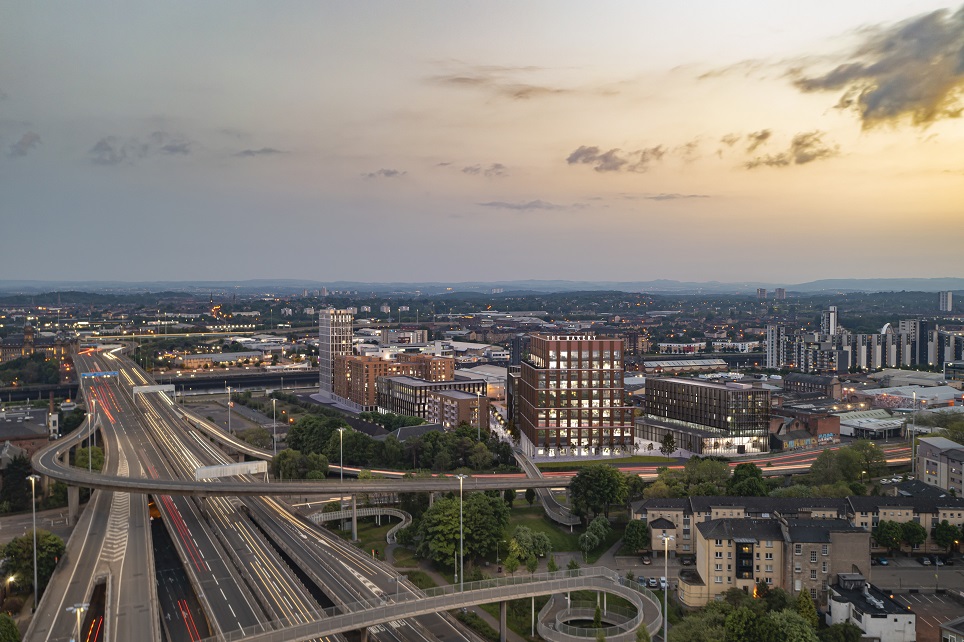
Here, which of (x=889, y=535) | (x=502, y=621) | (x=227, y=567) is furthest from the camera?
(x=889, y=535)

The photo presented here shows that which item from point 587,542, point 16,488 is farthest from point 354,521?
point 16,488

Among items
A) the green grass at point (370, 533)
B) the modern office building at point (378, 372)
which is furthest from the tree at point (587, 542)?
the modern office building at point (378, 372)

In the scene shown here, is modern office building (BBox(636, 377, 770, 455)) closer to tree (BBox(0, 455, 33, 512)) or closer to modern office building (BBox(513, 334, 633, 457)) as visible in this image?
modern office building (BBox(513, 334, 633, 457))

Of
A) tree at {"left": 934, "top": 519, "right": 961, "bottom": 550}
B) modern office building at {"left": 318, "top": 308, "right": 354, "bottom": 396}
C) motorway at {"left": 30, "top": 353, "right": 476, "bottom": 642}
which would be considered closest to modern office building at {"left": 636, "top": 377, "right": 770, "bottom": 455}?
tree at {"left": 934, "top": 519, "right": 961, "bottom": 550}

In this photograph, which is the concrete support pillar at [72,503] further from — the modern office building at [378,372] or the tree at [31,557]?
the modern office building at [378,372]

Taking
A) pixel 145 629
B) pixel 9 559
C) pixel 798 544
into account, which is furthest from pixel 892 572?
pixel 9 559

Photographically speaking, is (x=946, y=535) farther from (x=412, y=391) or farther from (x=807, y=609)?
(x=412, y=391)
